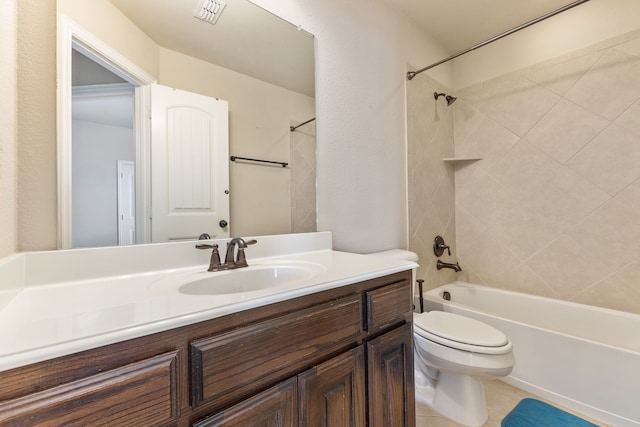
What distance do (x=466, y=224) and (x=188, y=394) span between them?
90.7 inches

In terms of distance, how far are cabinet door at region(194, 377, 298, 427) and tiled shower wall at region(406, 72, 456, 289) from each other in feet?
4.64

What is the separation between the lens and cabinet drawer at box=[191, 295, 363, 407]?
1.70ft

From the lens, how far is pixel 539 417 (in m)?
1.31

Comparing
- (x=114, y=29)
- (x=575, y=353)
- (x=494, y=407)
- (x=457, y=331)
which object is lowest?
(x=494, y=407)

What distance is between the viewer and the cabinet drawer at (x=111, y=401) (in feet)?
1.23

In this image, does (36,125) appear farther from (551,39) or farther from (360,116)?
(551,39)

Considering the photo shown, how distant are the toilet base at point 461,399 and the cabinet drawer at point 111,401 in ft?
4.54

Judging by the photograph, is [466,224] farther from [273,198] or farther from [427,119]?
[273,198]

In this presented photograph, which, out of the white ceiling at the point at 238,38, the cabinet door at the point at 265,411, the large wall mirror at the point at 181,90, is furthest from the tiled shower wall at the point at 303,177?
the cabinet door at the point at 265,411

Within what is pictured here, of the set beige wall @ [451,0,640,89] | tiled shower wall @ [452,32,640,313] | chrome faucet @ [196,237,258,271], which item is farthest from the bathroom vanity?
beige wall @ [451,0,640,89]

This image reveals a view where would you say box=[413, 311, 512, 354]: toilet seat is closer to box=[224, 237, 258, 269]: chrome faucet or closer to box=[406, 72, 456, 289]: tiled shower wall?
box=[406, 72, 456, 289]: tiled shower wall

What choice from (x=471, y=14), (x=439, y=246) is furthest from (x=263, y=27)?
(x=439, y=246)

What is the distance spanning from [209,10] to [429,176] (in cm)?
168

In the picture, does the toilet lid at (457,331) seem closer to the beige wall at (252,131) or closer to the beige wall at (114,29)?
the beige wall at (252,131)
